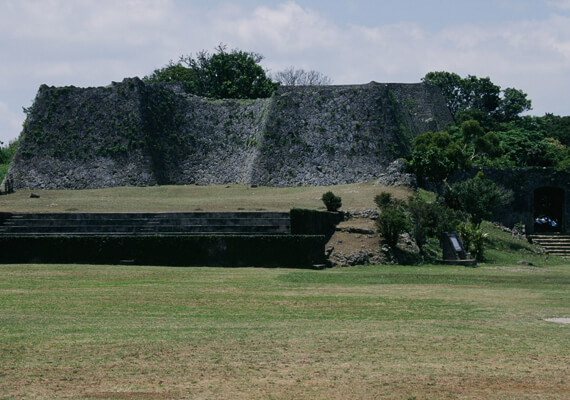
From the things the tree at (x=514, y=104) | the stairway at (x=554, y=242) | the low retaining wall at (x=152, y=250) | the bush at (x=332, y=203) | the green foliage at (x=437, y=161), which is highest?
the tree at (x=514, y=104)

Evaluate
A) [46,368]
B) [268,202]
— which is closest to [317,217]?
[268,202]

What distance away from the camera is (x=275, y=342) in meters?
7.46

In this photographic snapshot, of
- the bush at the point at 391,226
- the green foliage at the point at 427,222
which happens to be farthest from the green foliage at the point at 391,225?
the green foliage at the point at 427,222

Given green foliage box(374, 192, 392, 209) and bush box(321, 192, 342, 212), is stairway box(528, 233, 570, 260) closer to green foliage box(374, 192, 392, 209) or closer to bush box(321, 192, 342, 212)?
green foliage box(374, 192, 392, 209)

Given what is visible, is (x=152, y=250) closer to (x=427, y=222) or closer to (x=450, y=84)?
(x=427, y=222)

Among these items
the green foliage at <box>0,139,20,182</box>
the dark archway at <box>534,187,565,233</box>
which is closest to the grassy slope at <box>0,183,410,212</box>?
the dark archway at <box>534,187,565,233</box>

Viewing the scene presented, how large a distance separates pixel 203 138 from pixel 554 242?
2051 centimetres

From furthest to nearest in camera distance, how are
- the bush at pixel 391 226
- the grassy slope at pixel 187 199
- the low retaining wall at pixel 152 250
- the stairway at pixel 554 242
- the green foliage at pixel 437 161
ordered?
Result: the green foliage at pixel 437 161
the stairway at pixel 554 242
the grassy slope at pixel 187 199
the bush at pixel 391 226
the low retaining wall at pixel 152 250

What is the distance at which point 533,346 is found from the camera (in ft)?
24.3

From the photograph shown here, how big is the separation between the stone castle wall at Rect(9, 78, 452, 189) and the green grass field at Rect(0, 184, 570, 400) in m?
24.8

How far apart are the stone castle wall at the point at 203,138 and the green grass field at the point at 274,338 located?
976 inches

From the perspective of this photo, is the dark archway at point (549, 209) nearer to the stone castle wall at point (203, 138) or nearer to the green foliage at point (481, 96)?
the stone castle wall at point (203, 138)

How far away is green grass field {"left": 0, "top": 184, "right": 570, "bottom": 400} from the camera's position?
18.8ft

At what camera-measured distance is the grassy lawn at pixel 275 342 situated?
A: 18.8ft
